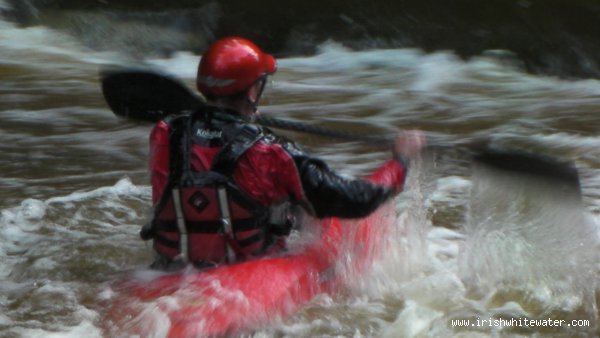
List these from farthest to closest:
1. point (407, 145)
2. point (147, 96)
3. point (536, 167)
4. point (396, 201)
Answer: point (396, 201) < point (147, 96) < point (536, 167) < point (407, 145)

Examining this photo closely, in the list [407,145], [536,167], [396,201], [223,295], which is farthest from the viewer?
[396,201]

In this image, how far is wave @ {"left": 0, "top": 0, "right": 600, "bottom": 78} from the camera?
9992 mm

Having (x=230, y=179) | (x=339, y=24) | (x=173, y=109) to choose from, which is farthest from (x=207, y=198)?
(x=339, y=24)

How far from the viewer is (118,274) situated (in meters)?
4.50

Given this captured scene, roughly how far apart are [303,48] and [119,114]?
18.6 feet

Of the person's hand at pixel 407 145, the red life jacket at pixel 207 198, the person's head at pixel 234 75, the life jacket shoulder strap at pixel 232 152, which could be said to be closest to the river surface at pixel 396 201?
the person's hand at pixel 407 145

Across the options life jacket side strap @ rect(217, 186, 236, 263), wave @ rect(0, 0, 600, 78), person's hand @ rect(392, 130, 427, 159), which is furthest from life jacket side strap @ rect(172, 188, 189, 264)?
wave @ rect(0, 0, 600, 78)

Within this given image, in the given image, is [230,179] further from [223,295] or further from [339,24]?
[339,24]

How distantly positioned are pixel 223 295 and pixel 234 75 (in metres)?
0.85

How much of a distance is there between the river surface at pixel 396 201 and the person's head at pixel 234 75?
892 mm

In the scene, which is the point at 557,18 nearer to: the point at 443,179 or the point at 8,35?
the point at 443,179

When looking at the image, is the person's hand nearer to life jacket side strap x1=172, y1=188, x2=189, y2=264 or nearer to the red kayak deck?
the red kayak deck

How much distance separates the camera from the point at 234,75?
3.75 metres

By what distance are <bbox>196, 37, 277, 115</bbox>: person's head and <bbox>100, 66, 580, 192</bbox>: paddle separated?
0.63m
